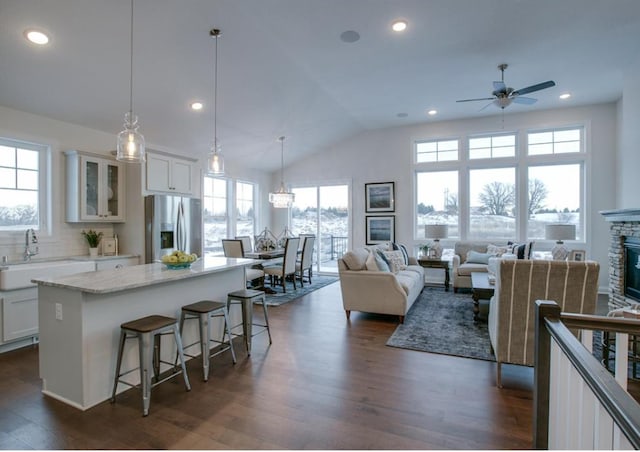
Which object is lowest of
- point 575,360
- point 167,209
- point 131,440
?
point 131,440

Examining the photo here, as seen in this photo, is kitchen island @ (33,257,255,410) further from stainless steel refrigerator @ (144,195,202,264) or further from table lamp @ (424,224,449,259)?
table lamp @ (424,224,449,259)

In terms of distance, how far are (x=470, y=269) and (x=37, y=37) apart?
253 inches

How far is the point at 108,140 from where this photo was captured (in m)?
4.97

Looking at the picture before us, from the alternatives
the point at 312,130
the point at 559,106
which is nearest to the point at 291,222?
the point at 312,130

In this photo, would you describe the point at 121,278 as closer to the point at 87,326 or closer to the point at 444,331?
the point at 87,326

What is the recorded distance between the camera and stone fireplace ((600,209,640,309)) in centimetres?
429

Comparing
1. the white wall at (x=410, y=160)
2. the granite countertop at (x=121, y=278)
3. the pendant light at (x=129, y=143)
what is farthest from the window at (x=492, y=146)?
the pendant light at (x=129, y=143)

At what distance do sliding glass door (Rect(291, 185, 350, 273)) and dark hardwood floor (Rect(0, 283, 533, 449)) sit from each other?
499 cm

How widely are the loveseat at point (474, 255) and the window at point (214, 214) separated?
15.6 ft

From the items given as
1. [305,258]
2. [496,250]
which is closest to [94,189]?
[305,258]

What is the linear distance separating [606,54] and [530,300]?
393cm

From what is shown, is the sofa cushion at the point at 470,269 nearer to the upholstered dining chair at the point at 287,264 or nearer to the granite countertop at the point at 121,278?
the upholstered dining chair at the point at 287,264

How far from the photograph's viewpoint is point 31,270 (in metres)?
3.56

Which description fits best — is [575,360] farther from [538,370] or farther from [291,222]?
[291,222]
